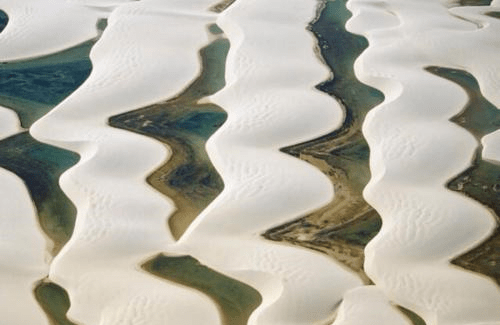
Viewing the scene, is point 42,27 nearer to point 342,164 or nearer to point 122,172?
point 122,172

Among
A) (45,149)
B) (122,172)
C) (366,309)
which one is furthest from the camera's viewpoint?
(45,149)

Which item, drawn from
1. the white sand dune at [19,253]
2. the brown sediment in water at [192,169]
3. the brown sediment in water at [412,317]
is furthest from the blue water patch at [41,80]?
the brown sediment in water at [412,317]

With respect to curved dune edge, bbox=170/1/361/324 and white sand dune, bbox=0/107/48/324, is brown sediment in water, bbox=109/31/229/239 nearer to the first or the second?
curved dune edge, bbox=170/1/361/324

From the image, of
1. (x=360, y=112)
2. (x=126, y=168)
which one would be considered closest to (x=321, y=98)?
(x=360, y=112)

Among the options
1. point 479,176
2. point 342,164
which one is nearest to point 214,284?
point 342,164

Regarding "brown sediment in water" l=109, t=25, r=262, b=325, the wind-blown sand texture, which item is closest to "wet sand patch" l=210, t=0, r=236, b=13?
the wind-blown sand texture

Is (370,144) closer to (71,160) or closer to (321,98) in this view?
(321,98)
